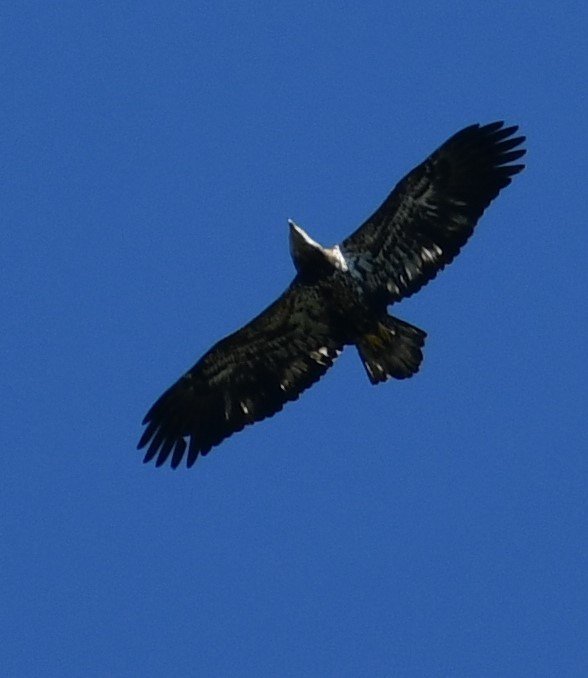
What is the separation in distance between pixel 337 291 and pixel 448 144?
2.33 metres

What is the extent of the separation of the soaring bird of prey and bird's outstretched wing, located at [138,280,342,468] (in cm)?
2

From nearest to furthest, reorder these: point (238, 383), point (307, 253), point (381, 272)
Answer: point (307, 253) < point (381, 272) < point (238, 383)

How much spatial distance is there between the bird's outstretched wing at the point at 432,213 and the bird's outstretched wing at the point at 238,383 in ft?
3.84

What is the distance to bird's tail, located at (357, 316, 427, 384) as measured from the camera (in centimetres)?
2241

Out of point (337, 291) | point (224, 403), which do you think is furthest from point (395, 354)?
point (224, 403)

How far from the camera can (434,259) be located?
22.8 meters

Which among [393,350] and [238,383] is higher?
[238,383]

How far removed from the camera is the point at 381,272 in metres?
22.8

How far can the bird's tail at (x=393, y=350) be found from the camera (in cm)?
2241

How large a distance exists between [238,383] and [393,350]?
228 cm

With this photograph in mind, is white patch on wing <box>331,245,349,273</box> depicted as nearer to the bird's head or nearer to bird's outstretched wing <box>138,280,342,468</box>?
the bird's head

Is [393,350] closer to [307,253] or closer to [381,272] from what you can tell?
[381,272]

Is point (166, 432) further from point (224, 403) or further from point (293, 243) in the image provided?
point (293, 243)

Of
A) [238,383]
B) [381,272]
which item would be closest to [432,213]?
[381,272]
